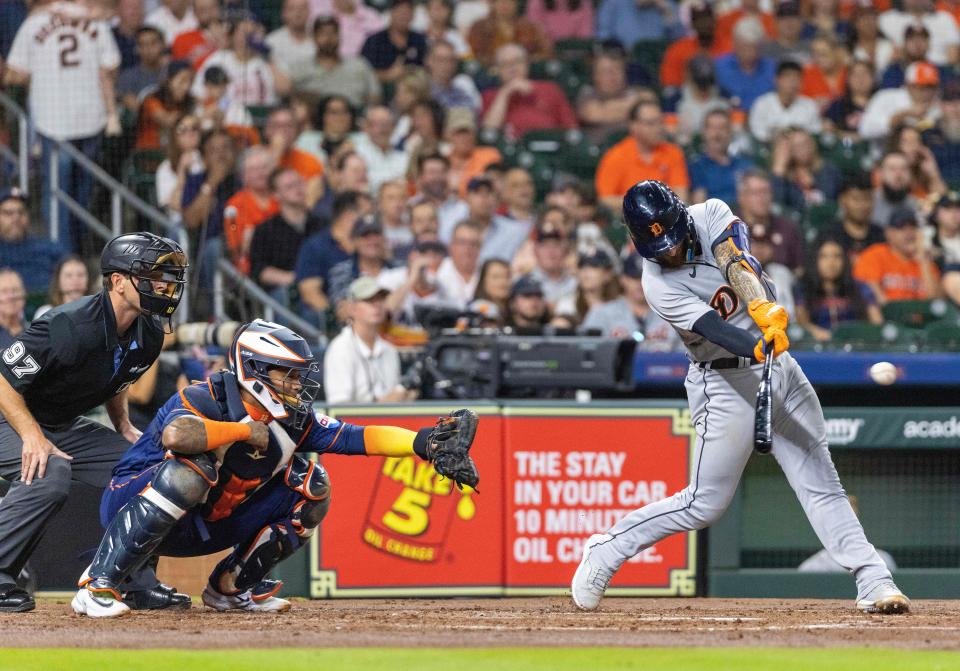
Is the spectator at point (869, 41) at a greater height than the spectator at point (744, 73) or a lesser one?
greater

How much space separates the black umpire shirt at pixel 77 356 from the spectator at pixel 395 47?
20.6ft

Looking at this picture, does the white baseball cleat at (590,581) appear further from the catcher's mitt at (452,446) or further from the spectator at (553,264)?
the spectator at (553,264)

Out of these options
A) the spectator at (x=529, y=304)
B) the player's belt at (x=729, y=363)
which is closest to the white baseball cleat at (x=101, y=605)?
the player's belt at (x=729, y=363)

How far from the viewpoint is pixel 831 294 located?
9453mm

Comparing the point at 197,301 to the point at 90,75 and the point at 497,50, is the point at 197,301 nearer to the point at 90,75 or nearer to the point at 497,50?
the point at 90,75

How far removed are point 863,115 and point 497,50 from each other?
300 centimetres

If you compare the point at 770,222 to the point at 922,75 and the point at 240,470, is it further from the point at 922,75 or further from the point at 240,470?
the point at 240,470

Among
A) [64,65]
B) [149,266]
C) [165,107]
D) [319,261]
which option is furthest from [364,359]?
[64,65]

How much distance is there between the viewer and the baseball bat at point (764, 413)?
16.7 ft

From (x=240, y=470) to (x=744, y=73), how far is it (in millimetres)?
7757

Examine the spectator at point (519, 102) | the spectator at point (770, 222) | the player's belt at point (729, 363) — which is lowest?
the player's belt at point (729, 363)

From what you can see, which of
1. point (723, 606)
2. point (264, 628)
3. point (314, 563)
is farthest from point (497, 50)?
point (264, 628)

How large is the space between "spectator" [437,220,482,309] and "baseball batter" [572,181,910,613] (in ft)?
13.0

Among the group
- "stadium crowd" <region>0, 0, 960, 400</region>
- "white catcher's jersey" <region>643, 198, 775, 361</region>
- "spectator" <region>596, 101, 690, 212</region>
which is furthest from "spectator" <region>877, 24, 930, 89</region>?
"white catcher's jersey" <region>643, 198, 775, 361</region>
